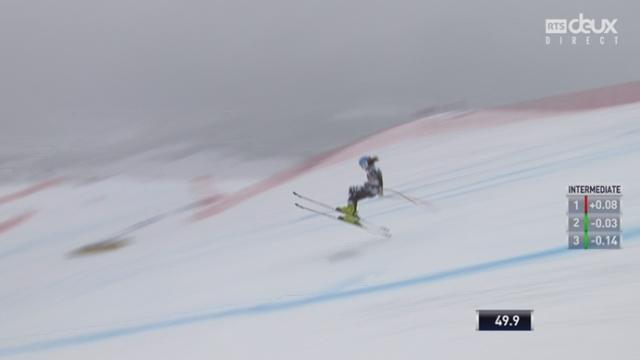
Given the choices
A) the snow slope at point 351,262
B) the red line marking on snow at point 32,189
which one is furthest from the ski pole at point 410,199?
the red line marking on snow at point 32,189

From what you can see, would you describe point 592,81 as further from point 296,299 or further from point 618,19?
point 296,299

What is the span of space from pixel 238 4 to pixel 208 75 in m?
0.20

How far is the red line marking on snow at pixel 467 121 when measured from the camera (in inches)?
66.8

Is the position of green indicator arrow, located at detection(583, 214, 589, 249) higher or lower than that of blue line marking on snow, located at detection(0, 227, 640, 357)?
higher

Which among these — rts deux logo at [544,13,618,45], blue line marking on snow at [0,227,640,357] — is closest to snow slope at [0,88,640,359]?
blue line marking on snow at [0,227,640,357]

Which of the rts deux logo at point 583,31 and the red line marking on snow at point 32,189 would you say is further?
the red line marking on snow at point 32,189

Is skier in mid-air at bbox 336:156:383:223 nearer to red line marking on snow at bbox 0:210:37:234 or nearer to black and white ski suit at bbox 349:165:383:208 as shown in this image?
black and white ski suit at bbox 349:165:383:208

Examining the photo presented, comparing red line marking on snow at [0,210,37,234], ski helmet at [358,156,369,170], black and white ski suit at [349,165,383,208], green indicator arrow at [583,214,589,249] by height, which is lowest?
red line marking on snow at [0,210,37,234]

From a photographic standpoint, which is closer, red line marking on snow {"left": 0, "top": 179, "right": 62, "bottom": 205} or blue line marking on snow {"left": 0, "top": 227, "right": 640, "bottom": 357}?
blue line marking on snow {"left": 0, "top": 227, "right": 640, "bottom": 357}
